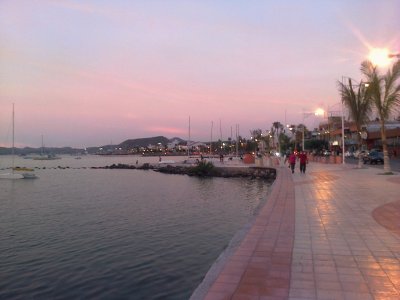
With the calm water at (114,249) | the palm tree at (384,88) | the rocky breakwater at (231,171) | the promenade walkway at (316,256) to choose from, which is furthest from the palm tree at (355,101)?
the promenade walkway at (316,256)

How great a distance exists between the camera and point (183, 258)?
9.93 m

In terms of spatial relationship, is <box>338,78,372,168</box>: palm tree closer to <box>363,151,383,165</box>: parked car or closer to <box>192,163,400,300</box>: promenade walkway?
<box>363,151,383,165</box>: parked car

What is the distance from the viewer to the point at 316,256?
21.9 feet

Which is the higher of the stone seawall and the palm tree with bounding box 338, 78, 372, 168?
the palm tree with bounding box 338, 78, 372, 168

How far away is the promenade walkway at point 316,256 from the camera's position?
508 centimetres

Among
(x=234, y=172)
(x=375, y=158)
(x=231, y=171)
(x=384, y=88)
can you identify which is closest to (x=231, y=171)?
(x=231, y=171)

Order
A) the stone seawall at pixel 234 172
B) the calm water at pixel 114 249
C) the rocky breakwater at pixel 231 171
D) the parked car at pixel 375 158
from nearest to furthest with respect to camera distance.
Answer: the calm water at pixel 114 249, the stone seawall at pixel 234 172, the rocky breakwater at pixel 231 171, the parked car at pixel 375 158

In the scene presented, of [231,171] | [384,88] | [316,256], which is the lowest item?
[316,256]

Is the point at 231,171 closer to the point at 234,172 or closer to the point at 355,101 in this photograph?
the point at 234,172

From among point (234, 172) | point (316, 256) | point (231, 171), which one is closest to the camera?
point (316, 256)

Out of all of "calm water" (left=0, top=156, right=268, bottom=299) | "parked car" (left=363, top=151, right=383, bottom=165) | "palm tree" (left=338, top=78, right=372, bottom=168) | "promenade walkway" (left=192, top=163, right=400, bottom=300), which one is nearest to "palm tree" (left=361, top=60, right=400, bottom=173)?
"palm tree" (left=338, top=78, right=372, bottom=168)

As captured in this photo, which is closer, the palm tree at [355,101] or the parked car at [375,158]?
the palm tree at [355,101]

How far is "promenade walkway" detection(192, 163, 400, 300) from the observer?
16.7ft

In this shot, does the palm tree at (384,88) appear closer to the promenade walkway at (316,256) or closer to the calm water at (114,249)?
the calm water at (114,249)
